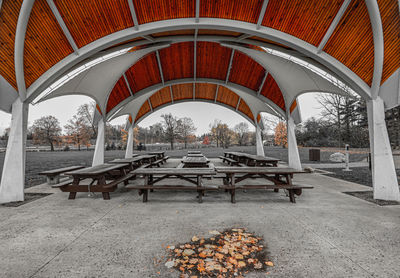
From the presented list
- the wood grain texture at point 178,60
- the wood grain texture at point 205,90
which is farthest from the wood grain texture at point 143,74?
the wood grain texture at point 205,90

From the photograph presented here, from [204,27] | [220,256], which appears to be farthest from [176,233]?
[204,27]

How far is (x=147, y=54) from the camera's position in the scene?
32.0 ft

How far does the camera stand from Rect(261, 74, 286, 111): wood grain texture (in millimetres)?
11000

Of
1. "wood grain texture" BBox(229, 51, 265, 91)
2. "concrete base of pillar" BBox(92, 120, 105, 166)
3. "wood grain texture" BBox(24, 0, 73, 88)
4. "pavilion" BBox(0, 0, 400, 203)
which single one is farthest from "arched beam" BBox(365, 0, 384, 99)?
"concrete base of pillar" BBox(92, 120, 105, 166)

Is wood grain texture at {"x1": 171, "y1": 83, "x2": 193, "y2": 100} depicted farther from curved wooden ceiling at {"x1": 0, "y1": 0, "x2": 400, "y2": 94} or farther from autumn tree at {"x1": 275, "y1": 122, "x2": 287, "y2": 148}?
autumn tree at {"x1": 275, "y1": 122, "x2": 287, "y2": 148}

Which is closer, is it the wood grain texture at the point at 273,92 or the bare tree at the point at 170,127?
the wood grain texture at the point at 273,92

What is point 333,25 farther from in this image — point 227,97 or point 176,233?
point 227,97

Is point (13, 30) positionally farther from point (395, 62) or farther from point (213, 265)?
point (395, 62)

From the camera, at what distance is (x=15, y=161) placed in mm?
5008

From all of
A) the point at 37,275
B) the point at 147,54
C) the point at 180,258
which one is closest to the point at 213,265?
the point at 180,258

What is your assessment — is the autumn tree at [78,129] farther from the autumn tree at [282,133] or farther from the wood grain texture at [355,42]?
the wood grain texture at [355,42]

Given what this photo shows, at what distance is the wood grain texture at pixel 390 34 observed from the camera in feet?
14.3

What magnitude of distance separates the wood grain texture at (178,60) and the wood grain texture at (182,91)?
3137mm

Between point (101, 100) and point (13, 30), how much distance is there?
19.2 feet
